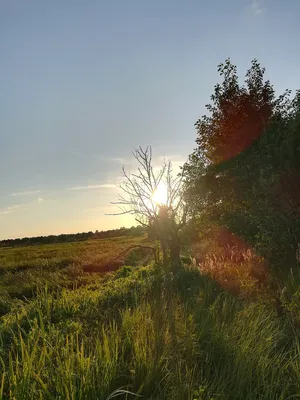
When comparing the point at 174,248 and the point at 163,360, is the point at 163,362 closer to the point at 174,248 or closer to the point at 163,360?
the point at 163,360

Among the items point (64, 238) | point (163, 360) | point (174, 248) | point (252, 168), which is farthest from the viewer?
point (64, 238)

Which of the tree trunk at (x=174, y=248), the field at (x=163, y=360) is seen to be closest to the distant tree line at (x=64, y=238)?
the tree trunk at (x=174, y=248)

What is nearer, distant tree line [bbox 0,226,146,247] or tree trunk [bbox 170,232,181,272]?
tree trunk [bbox 170,232,181,272]

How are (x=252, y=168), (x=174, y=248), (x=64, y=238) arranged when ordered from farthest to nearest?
(x=64, y=238)
(x=174, y=248)
(x=252, y=168)

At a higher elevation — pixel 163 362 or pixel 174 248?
pixel 174 248

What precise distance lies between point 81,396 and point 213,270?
7.25 meters

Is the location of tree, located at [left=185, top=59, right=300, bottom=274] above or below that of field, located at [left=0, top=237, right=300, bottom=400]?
above

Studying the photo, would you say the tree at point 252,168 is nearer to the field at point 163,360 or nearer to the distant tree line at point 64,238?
the field at point 163,360

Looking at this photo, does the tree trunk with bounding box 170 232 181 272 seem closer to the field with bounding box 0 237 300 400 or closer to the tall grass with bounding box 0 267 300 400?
the field with bounding box 0 237 300 400

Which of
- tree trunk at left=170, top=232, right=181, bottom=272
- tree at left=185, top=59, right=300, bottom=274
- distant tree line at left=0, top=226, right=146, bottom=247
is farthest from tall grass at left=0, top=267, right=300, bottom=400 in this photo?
distant tree line at left=0, top=226, right=146, bottom=247

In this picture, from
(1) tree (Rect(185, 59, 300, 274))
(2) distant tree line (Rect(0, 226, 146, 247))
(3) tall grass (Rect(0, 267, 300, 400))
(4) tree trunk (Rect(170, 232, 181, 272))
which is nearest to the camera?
(3) tall grass (Rect(0, 267, 300, 400))

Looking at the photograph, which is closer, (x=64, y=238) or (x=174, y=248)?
(x=174, y=248)

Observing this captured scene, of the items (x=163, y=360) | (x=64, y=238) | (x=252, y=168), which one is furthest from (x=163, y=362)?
(x=64, y=238)

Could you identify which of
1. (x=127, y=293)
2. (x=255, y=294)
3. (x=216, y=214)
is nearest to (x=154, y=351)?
(x=255, y=294)
